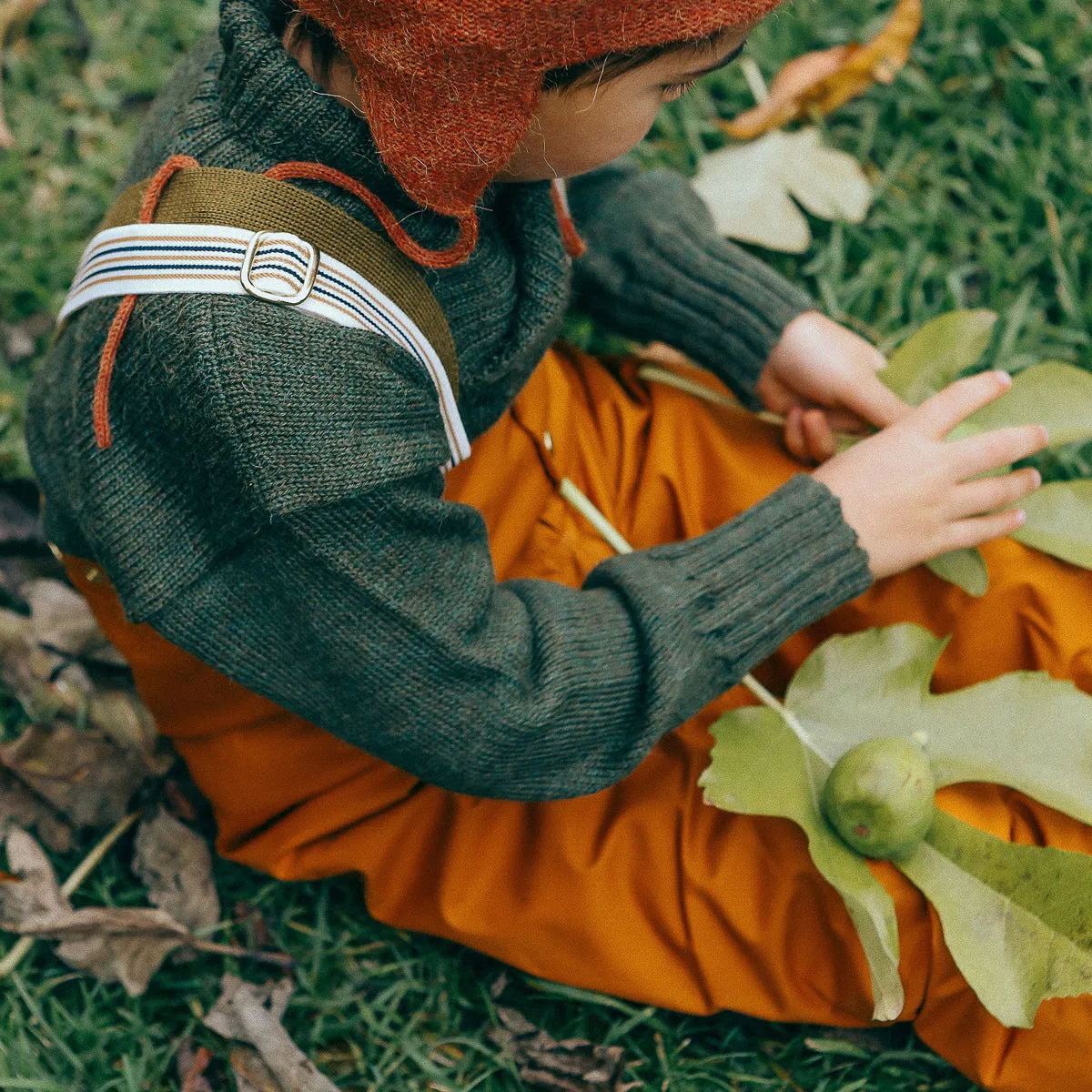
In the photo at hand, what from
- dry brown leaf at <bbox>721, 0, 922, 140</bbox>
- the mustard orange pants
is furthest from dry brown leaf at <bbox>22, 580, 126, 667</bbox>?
dry brown leaf at <bbox>721, 0, 922, 140</bbox>

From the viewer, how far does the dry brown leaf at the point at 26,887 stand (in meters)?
1.29

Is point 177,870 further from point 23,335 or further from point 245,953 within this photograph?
point 23,335

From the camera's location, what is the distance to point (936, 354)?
48.7 inches

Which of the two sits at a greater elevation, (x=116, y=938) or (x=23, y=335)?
(x=23, y=335)

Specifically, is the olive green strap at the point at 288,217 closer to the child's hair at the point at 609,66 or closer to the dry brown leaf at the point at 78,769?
the child's hair at the point at 609,66

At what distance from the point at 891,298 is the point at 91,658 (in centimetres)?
117

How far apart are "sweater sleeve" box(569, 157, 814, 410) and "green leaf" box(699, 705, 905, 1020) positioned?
44cm

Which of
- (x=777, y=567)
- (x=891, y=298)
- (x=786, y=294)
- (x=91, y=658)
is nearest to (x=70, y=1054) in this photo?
(x=91, y=658)

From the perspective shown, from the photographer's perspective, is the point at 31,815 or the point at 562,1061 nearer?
the point at 562,1061

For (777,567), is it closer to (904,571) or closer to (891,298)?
(904,571)

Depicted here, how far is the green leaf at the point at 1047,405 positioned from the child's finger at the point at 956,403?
0.11 feet

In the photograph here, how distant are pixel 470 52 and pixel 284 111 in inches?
9.3

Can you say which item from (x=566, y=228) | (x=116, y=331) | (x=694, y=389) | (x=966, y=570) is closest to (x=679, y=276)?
(x=694, y=389)

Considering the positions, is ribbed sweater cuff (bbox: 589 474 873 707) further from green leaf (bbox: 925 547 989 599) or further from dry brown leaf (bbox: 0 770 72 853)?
dry brown leaf (bbox: 0 770 72 853)
